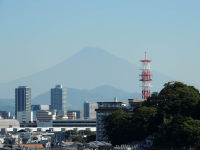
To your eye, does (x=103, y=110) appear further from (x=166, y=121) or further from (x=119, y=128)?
(x=166, y=121)

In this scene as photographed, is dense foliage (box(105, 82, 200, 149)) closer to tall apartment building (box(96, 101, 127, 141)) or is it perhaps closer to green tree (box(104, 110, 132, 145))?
green tree (box(104, 110, 132, 145))

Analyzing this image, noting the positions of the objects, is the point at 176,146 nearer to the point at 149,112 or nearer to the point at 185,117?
the point at 185,117

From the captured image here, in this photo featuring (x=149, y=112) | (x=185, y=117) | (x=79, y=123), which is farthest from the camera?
(x=79, y=123)

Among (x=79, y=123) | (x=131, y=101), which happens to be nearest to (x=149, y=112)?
(x=131, y=101)

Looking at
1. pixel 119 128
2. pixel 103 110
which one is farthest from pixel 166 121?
pixel 103 110

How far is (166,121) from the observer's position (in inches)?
2473

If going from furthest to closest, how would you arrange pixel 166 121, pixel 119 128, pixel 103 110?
1. pixel 103 110
2. pixel 119 128
3. pixel 166 121

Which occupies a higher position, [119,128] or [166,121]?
[166,121]

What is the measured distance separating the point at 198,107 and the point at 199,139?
7.39m

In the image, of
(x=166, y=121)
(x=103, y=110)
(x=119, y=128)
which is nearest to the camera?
(x=166, y=121)

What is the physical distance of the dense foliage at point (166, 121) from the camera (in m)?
59.5

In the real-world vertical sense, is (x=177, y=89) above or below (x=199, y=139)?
above

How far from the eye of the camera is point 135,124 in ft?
226

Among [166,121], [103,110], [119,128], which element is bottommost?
[119,128]
